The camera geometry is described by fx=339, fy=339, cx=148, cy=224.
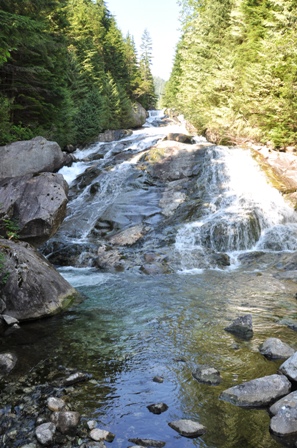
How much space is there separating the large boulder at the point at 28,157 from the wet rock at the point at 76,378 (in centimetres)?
887

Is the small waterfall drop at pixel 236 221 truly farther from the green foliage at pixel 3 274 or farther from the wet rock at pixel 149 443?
the wet rock at pixel 149 443

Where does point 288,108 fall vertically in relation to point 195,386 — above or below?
above

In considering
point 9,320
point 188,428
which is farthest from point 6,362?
point 188,428

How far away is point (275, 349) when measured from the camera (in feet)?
18.7

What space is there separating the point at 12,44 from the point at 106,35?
36.2 m

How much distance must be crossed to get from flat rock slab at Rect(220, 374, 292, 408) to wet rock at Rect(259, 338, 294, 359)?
0.98 metres

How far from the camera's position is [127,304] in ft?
28.2

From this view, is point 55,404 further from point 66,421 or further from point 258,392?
point 258,392

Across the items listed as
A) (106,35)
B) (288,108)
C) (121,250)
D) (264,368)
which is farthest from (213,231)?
(106,35)

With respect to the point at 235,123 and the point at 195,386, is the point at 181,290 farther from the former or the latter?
Answer: the point at 235,123

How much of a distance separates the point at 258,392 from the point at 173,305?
13.3 ft

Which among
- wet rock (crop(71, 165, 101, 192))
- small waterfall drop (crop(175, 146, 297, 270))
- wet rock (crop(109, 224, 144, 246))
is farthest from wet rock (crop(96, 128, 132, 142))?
wet rock (crop(109, 224, 144, 246))

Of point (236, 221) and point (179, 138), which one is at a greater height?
point (179, 138)

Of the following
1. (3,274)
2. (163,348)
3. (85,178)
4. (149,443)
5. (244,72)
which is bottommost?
(163,348)
